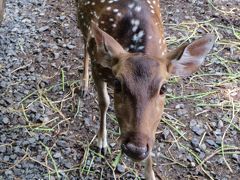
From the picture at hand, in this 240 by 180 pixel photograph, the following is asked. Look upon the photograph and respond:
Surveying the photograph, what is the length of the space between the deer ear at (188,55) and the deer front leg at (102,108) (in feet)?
2.62

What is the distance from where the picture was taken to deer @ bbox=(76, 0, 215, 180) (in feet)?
10.1

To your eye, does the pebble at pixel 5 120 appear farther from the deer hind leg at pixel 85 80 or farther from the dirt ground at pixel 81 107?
the deer hind leg at pixel 85 80

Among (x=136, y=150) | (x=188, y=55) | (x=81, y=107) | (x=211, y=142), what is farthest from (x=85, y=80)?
(x=136, y=150)

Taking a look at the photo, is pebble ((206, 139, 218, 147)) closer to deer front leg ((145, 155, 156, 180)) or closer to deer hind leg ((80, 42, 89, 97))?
deer front leg ((145, 155, 156, 180))

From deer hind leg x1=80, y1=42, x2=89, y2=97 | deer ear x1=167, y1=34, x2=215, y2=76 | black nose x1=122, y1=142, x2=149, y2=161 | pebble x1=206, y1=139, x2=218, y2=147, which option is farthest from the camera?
deer hind leg x1=80, y1=42, x2=89, y2=97

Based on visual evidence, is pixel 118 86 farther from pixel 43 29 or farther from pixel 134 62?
pixel 43 29

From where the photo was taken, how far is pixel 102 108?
165 inches

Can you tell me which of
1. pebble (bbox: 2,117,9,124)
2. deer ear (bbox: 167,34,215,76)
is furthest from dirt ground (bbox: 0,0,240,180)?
deer ear (bbox: 167,34,215,76)

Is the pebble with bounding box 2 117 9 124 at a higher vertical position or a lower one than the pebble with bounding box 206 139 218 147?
higher

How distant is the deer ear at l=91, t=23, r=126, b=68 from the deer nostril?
26.7 inches

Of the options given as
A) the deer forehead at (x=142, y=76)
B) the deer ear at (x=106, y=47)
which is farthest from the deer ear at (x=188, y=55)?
the deer ear at (x=106, y=47)

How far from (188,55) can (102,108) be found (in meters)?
1.06

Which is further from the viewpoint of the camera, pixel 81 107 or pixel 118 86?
pixel 81 107

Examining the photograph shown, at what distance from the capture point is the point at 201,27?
5680mm
